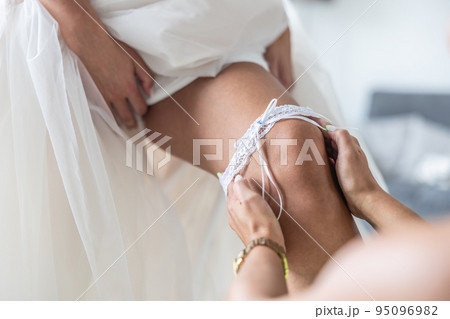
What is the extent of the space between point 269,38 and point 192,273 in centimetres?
41

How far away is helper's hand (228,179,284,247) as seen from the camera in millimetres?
584

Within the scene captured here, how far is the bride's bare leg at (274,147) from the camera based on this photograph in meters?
0.61

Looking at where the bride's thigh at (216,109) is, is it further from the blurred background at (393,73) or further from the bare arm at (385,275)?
the blurred background at (393,73)

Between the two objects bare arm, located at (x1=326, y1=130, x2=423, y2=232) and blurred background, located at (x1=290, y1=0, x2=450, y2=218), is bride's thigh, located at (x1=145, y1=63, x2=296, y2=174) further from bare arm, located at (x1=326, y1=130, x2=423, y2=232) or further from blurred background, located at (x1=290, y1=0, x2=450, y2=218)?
blurred background, located at (x1=290, y1=0, x2=450, y2=218)

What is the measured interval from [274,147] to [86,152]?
24cm

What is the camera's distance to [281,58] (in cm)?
93

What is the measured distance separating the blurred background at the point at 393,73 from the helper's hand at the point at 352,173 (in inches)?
41.8

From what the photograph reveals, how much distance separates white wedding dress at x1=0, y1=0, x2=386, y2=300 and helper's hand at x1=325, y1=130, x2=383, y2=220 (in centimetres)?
20

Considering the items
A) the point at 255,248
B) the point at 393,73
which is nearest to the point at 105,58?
the point at 255,248

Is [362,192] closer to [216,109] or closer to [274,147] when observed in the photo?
[274,147]

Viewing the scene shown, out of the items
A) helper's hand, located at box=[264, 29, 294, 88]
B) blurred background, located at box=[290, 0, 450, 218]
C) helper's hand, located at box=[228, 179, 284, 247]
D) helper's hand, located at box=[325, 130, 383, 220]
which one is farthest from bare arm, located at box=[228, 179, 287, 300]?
blurred background, located at box=[290, 0, 450, 218]

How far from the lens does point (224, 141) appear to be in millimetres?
722
